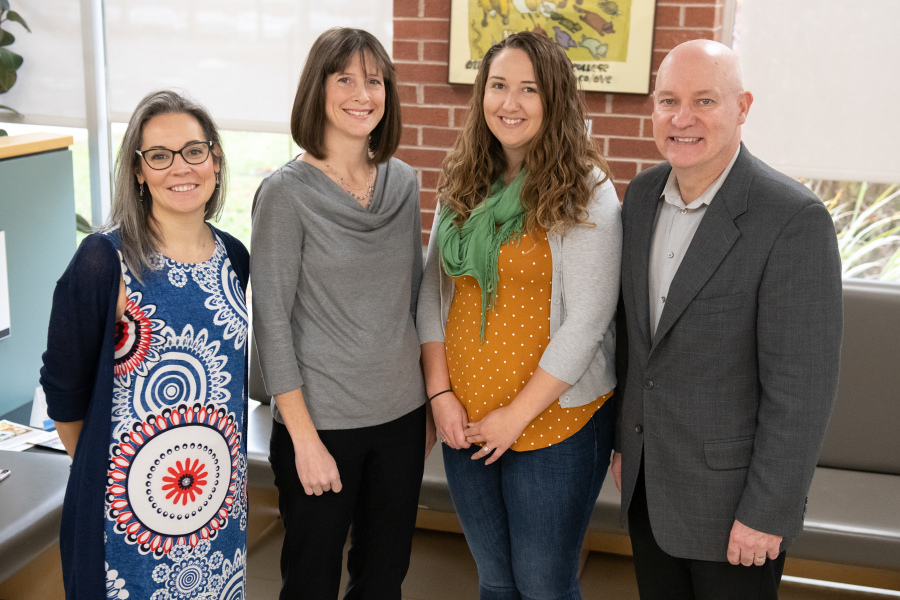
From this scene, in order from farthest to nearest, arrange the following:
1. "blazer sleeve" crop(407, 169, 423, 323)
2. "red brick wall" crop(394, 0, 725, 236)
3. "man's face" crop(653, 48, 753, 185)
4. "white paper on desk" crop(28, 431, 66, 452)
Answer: "red brick wall" crop(394, 0, 725, 236) → "white paper on desk" crop(28, 431, 66, 452) → "blazer sleeve" crop(407, 169, 423, 323) → "man's face" crop(653, 48, 753, 185)

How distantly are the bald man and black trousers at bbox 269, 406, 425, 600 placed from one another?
→ 52 centimetres

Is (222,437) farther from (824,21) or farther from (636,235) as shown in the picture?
(824,21)

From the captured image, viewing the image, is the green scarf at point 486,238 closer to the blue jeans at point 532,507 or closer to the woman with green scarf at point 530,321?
the woman with green scarf at point 530,321

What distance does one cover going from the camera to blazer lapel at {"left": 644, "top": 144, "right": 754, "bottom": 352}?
157 cm

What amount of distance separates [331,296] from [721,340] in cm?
81

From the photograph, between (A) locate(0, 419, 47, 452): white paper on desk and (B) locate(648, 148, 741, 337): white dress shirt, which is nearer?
(B) locate(648, 148, 741, 337): white dress shirt

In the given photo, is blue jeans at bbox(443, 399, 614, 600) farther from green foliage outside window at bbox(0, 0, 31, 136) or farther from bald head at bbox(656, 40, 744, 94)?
green foliage outside window at bbox(0, 0, 31, 136)

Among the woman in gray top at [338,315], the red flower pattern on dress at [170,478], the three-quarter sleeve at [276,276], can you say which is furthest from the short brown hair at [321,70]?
the red flower pattern on dress at [170,478]

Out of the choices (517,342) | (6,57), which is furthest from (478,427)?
(6,57)

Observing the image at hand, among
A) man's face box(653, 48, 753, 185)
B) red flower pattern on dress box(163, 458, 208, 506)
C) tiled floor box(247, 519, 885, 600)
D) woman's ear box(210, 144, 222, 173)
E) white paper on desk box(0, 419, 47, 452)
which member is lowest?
tiled floor box(247, 519, 885, 600)

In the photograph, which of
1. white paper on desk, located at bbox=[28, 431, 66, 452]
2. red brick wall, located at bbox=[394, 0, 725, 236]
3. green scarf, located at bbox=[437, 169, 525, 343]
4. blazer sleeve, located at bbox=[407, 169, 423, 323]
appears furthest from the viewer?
red brick wall, located at bbox=[394, 0, 725, 236]

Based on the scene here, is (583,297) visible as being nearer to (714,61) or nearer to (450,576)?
(714,61)

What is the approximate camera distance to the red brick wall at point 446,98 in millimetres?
3002

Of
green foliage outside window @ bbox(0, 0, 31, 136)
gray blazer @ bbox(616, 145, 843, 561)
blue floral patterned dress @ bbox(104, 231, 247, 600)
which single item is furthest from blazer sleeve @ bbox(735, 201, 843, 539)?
green foliage outside window @ bbox(0, 0, 31, 136)
